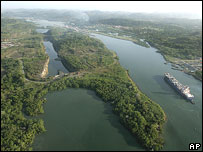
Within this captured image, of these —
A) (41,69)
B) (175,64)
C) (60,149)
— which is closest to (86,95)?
(60,149)

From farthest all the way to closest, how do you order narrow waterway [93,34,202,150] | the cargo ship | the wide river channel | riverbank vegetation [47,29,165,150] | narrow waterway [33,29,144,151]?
the cargo ship → narrow waterway [93,34,202,150] → riverbank vegetation [47,29,165,150] → the wide river channel → narrow waterway [33,29,144,151]

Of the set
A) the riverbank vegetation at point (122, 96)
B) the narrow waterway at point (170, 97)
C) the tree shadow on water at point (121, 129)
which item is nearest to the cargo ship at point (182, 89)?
the narrow waterway at point (170, 97)

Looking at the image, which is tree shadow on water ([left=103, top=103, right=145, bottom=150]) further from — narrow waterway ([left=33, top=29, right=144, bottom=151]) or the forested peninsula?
the forested peninsula

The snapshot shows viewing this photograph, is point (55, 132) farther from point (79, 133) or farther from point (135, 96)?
point (135, 96)

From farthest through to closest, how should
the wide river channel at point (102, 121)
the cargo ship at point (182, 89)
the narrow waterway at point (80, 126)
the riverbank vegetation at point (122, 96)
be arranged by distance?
the cargo ship at point (182, 89), the riverbank vegetation at point (122, 96), the wide river channel at point (102, 121), the narrow waterway at point (80, 126)

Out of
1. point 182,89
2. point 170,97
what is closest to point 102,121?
point 170,97

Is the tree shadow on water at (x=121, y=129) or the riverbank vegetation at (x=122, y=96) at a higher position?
the riverbank vegetation at (x=122, y=96)

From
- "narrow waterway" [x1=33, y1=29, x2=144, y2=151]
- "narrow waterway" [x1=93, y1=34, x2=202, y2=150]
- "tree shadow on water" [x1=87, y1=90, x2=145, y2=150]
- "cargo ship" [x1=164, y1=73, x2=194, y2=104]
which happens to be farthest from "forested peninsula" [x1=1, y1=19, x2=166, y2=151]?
"cargo ship" [x1=164, y1=73, x2=194, y2=104]

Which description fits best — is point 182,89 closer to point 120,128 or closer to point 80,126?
point 120,128

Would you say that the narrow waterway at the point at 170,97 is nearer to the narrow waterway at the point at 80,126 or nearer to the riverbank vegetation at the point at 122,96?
the riverbank vegetation at the point at 122,96
